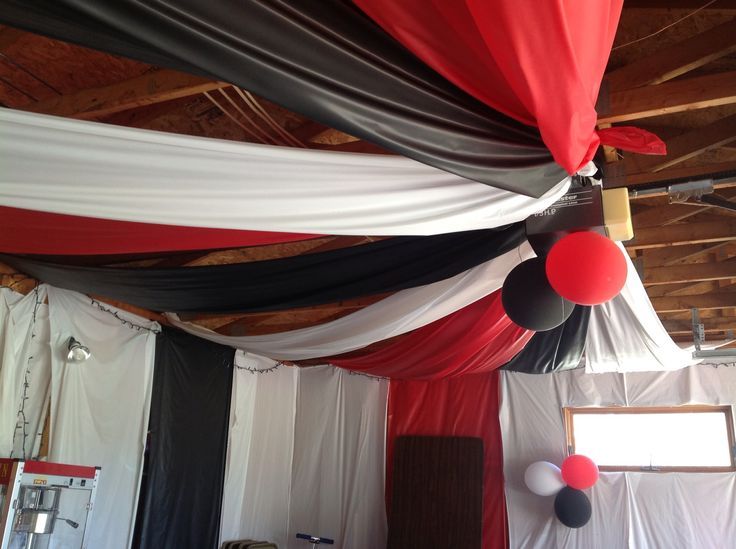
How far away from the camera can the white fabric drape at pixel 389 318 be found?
3.60m

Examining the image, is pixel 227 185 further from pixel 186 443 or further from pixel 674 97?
pixel 186 443

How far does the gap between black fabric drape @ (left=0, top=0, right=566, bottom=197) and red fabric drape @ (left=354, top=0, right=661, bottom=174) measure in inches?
3.4

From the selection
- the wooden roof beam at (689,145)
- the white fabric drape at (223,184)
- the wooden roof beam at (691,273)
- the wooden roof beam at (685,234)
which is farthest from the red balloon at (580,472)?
the white fabric drape at (223,184)

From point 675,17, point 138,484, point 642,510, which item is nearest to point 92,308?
point 138,484

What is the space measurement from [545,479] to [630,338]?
2285 mm

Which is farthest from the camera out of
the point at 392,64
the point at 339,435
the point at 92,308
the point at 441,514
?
the point at 339,435

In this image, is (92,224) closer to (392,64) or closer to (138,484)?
(392,64)

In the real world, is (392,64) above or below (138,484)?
above

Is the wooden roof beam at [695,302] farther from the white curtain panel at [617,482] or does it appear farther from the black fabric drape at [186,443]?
the black fabric drape at [186,443]

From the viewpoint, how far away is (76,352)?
4.74 meters

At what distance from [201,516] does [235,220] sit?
4741mm

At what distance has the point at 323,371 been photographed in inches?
302

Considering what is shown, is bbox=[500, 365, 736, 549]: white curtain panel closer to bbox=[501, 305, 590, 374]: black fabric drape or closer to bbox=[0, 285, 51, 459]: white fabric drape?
bbox=[501, 305, 590, 374]: black fabric drape

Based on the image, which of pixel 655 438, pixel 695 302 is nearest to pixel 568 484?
pixel 655 438
